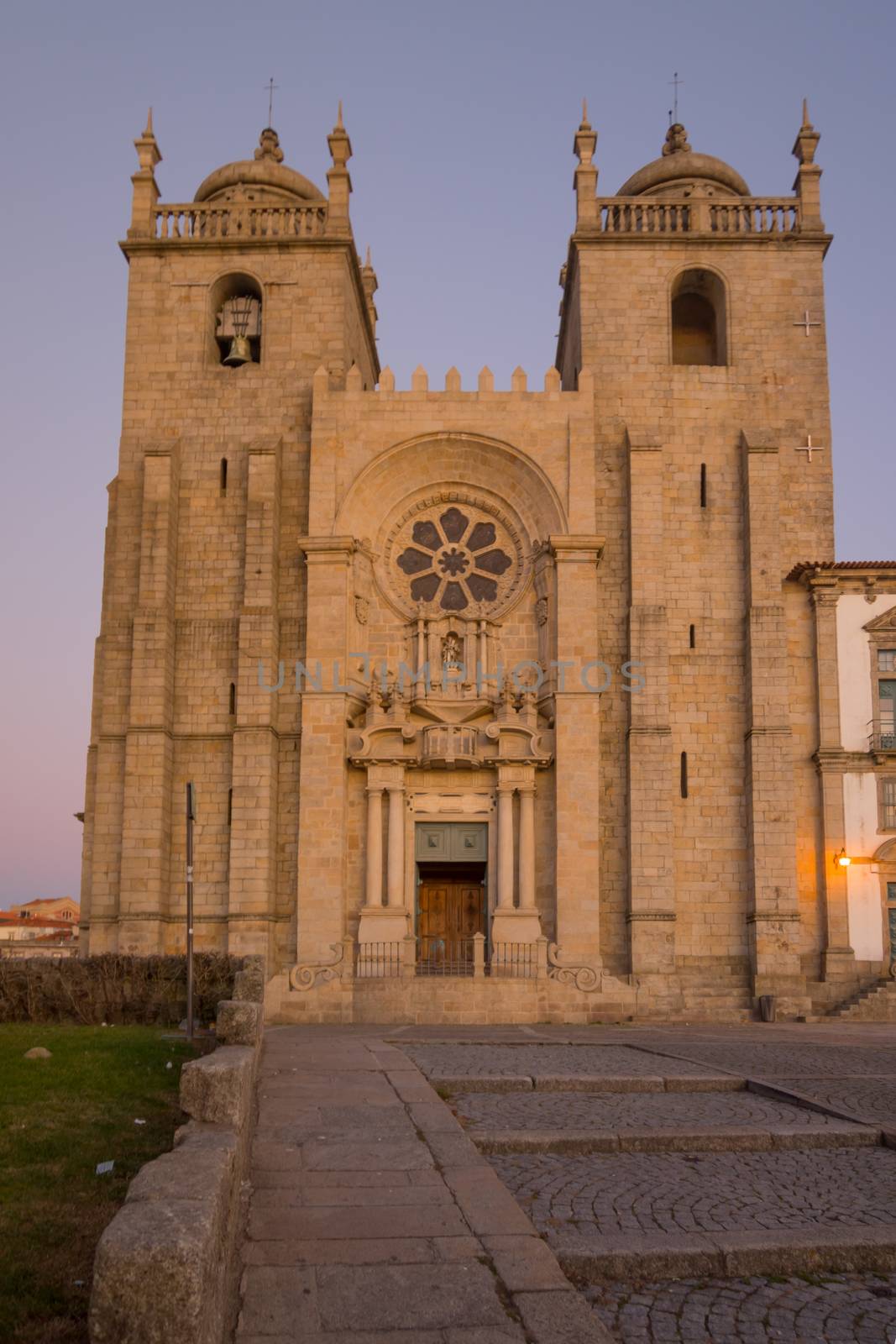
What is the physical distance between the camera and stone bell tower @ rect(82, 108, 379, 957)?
86.8ft

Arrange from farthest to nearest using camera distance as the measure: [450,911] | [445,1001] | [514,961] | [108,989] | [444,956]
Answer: [450,911]
[444,956]
[514,961]
[445,1001]
[108,989]

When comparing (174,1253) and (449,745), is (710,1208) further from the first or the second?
(449,745)

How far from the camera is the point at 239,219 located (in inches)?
1200

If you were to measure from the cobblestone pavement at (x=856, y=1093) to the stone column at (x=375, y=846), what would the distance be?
538 inches

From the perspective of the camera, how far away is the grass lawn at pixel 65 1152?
210 inches

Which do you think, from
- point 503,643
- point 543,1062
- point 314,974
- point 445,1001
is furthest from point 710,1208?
point 503,643

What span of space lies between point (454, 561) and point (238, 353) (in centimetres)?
692

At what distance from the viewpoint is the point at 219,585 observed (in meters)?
28.3

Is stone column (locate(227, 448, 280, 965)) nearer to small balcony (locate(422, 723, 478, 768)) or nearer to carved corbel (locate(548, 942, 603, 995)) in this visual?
small balcony (locate(422, 723, 478, 768))

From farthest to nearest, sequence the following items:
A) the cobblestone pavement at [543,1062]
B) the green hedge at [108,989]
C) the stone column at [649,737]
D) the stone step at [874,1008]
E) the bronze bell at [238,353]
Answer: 1. the bronze bell at [238,353]
2. the stone column at [649,737]
3. the stone step at [874,1008]
4. the green hedge at [108,989]
5. the cobblestone pavement at [543,1062]

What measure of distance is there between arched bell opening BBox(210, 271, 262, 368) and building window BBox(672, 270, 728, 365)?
32.8ft

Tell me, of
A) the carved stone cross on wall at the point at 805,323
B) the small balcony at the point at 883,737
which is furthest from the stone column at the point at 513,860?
the carved stone cross on wall at the point at 805,323

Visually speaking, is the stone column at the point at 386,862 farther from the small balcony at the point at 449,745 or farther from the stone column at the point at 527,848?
the stone column at the point at 527,848

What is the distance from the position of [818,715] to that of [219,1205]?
24.1 meters
